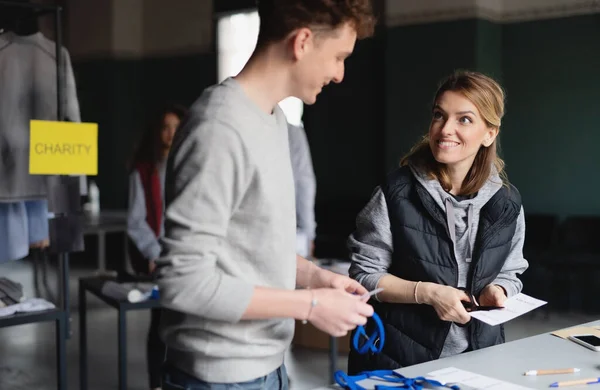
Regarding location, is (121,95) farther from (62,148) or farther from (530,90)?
(62,148)

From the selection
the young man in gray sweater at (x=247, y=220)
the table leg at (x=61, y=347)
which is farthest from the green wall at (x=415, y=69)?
the young man in gray sweater at (x=247, y=220)

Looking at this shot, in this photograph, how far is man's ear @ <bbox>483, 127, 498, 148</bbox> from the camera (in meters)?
1.97

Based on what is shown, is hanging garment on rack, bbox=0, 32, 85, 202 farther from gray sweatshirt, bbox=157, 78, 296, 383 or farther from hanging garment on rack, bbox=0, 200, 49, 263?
gray sweatshirt, bbox=157, 78, 296, 383

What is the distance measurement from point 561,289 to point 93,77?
6.24 meters

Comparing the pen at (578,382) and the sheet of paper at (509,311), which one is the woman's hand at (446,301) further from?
the pen at (578,382)

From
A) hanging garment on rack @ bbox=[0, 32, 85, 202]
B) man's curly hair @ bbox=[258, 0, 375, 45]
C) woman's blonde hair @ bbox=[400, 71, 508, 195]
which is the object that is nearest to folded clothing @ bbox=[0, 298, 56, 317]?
hanging garment on rack @ bbox=[0, 32, 85, 202]

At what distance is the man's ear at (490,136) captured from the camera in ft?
6.48

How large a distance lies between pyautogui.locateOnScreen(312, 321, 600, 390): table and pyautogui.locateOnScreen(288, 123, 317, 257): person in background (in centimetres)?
253

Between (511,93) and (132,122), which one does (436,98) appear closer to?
(511,93)

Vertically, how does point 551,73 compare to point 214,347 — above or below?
above

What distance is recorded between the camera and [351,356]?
1.91m

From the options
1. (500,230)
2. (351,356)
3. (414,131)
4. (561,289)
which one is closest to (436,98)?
(500,230)

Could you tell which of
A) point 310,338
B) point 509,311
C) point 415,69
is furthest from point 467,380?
point 415,69

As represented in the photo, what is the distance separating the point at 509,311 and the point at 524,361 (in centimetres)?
15
